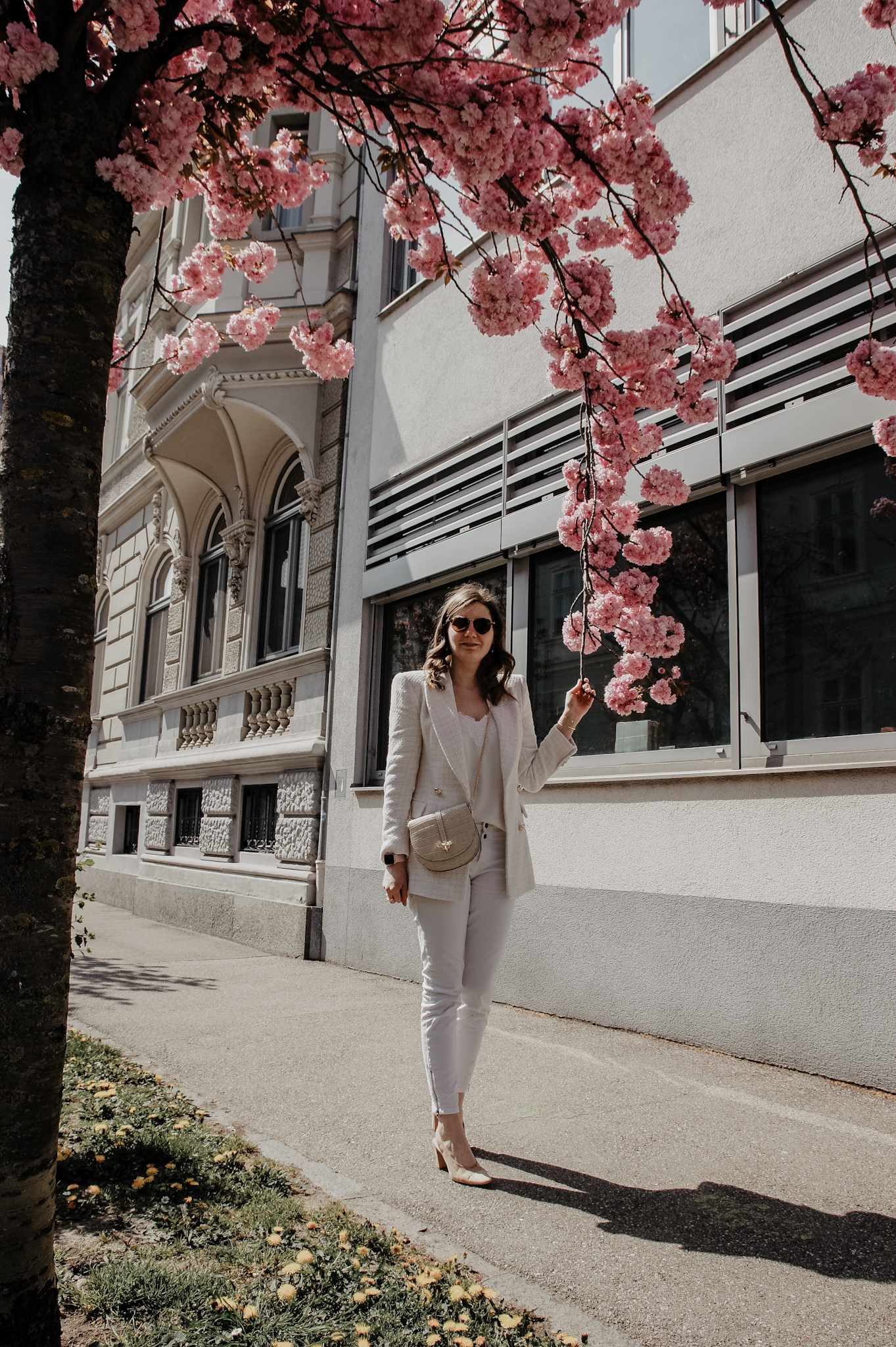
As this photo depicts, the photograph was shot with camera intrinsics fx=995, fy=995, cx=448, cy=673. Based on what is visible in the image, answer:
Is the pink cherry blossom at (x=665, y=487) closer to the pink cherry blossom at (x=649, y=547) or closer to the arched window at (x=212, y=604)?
the pink cherry blossom at (x=649, y=547)

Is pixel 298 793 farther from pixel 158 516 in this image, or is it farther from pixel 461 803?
pixel 158 516

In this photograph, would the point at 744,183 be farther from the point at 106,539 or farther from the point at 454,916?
the point at 106,539

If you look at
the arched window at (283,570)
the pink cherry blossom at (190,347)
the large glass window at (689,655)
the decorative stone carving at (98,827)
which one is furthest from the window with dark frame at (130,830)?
the pink cherry blossom at (190,347)

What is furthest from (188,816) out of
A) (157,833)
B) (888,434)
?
(888,434)

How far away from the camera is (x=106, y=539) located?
18.4m

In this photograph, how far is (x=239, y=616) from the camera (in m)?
11.7

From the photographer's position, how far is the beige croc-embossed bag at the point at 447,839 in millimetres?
3457

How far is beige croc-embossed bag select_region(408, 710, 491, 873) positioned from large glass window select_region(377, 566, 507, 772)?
4644mm

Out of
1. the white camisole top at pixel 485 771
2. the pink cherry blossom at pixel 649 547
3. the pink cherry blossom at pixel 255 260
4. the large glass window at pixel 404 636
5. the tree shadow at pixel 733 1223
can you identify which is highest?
the pink cherry blossom at pixel 255 260

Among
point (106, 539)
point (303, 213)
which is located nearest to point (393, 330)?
point (303, 213)

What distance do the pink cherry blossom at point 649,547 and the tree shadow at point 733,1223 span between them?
7.64 feet

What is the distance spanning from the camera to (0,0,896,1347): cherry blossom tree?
2.04 metres

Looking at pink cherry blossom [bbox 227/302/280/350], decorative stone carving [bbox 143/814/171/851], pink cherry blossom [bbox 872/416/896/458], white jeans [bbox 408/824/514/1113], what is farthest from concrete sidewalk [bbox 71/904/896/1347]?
decorative stone carving [bbox 143/814/171/851]

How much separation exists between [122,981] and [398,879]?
15.2 ft
